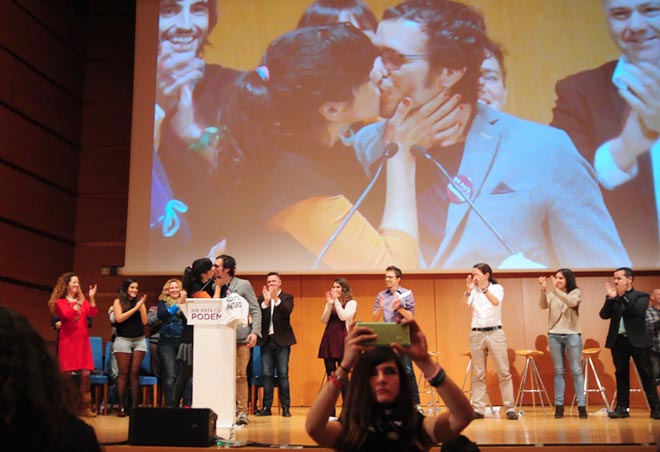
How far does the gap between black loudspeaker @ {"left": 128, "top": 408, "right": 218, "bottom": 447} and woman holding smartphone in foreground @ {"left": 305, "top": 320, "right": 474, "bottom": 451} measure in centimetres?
204

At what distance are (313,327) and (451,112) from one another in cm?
304

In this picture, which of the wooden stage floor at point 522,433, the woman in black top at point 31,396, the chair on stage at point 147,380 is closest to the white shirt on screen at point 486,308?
the wooden stage floor at point 522,433

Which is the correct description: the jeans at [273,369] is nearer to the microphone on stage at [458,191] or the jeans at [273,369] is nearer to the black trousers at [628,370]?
the microphone on stage at [458,191]

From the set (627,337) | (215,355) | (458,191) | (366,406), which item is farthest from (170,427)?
(458,191)

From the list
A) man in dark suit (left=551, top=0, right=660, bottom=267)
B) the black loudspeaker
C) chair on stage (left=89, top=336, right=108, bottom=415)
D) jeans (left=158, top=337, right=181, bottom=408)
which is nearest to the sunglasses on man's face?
man in dark suit (left=551, top=0, right=660, bottom=267)

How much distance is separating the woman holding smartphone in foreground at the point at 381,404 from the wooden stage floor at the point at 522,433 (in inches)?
70.8

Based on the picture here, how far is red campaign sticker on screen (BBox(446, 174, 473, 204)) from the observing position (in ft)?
25.0

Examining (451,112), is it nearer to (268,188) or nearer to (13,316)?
(268,188)

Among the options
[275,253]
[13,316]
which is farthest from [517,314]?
[13,316]

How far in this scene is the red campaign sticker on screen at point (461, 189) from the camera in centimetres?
761

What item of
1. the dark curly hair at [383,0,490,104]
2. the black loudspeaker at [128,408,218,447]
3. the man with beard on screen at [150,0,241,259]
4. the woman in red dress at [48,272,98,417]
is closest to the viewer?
the black loudspeaker at [128,408,218,447]

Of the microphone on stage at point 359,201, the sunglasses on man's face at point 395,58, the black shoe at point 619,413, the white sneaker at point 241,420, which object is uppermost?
the sunglasses on man's face at point 395,58

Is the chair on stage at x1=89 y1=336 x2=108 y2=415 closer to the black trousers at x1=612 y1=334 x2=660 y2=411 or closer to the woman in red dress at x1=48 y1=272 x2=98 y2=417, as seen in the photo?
the woman in red dress at x1=48 y1=272 x2=98 y2=417

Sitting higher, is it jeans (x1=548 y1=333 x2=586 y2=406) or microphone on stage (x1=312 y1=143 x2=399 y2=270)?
microphone on stage (x1=312 y1=143 x2=399 y2=270)
